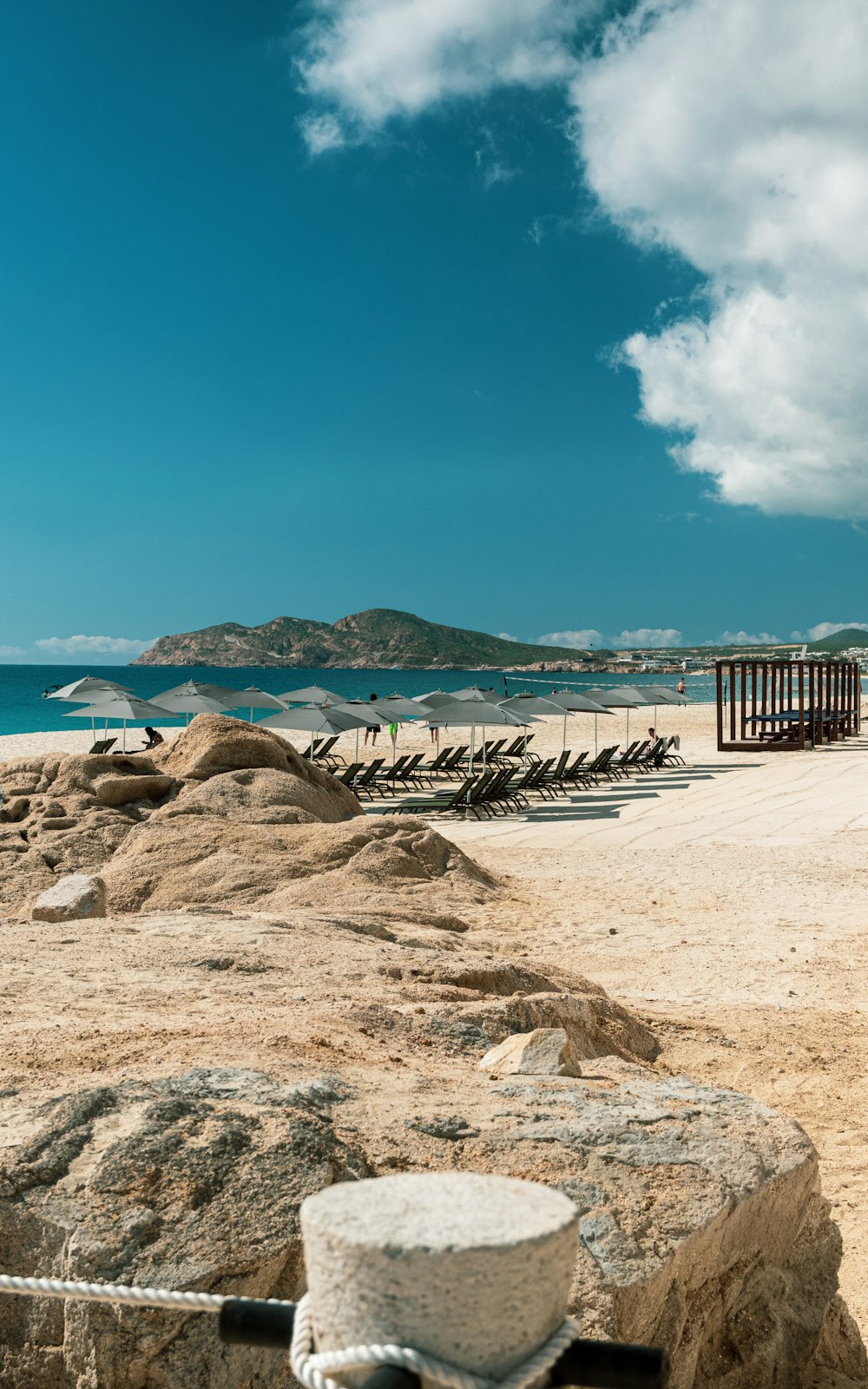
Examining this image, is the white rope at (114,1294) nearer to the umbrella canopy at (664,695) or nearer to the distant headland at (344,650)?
the umbrella canopy at (664,695)

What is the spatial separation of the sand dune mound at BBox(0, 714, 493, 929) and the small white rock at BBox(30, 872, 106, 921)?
1.08 meters

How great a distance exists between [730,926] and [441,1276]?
8009mm

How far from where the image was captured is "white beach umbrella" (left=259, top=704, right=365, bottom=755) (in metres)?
18.6

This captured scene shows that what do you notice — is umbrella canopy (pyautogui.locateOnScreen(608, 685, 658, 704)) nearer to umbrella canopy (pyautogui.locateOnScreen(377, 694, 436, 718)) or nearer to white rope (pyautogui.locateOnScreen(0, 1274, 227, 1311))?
umbrella canopy (pyautogui.locateOnScreen(377, 694, 436, 718))

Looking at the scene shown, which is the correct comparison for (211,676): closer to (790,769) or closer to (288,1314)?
(790,769)

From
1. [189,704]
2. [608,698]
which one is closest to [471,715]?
[189,704]

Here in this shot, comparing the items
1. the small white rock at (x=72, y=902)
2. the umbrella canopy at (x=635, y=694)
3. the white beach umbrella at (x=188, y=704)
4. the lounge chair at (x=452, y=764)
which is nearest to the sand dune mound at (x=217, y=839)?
the small white rock at (x=72, y=902)

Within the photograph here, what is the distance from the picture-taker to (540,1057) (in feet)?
11.5

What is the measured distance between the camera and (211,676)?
461 feet

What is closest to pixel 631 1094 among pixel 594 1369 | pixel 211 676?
pixel 594 1369

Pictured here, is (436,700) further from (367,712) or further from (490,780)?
(490,780)

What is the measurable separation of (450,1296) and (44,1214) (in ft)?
5.26

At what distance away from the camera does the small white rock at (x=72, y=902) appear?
Answer: 7.18 metres

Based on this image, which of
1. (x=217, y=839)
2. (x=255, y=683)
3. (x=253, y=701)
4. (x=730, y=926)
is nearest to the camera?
(x=730, y=926)
